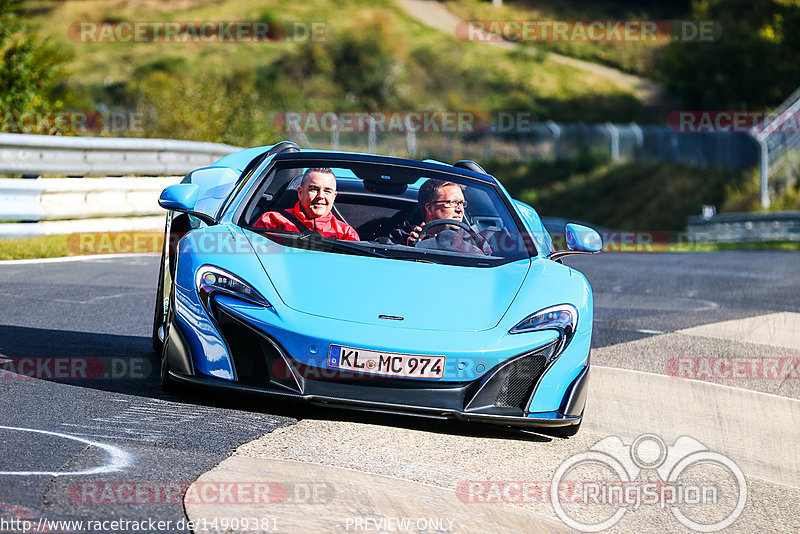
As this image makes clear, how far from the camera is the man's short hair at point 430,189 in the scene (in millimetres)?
6879

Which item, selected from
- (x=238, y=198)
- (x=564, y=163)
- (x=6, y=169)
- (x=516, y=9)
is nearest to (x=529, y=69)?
(x=516, y=9)

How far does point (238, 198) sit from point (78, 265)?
5.81 meters

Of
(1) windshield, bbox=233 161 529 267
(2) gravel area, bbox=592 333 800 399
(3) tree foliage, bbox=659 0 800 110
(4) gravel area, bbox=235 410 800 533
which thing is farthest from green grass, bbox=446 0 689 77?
(4) gravel area, bbox=235 410 800 533

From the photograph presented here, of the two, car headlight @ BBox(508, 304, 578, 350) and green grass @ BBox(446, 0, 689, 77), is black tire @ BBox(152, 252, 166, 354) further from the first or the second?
green grass @ BBox(446, 0, 689, 77)

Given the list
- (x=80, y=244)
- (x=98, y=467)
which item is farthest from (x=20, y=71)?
(x=98, y=467)

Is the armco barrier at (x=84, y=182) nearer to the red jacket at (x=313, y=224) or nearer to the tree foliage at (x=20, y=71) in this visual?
the tree foliage at (x=20, y=71)

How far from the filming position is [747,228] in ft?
86.2

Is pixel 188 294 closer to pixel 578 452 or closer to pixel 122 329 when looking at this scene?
pixel 578 452

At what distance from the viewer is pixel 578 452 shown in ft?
19.1

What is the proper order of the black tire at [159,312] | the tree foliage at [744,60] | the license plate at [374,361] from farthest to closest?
1. the tree foliage at [744,60]
2. the black tire at [159,312]
3. the license plate at [374,361]

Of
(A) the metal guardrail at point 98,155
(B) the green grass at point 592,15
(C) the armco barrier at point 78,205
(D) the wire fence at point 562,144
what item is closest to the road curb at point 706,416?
(C) the armco barrier at point 78,205

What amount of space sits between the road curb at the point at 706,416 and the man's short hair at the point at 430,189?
147 cm

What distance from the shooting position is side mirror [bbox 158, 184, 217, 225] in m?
6.33

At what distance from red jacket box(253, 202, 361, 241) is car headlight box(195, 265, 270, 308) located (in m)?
0.75
